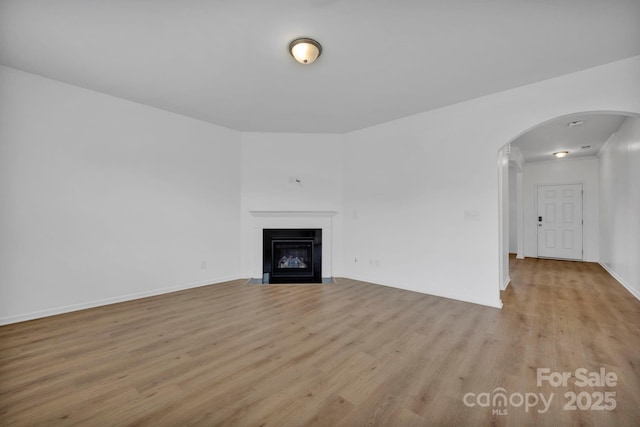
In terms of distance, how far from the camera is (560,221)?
6715 millimetres

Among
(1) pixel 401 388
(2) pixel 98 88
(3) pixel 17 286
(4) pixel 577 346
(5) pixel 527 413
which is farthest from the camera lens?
(2) pixel 98 88

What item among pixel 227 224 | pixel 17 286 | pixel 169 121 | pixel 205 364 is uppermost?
pixel 169 121

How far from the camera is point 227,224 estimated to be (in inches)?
176

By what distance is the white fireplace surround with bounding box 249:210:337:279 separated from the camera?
4535mm

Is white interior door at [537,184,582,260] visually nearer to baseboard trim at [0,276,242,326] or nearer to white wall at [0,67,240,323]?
white wall at [0,67,240,323]

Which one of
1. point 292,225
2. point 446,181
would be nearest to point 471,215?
point 446,181

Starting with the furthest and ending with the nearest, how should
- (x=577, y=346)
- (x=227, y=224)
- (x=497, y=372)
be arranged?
(x=227, y=224), (x=577, y=346), (x=497, y=372)

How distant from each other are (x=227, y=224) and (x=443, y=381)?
151 inches

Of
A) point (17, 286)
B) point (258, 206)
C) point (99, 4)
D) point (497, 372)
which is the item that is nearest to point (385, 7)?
point (99, 4)

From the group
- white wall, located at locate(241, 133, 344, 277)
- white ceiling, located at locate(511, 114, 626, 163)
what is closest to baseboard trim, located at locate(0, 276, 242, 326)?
white wall, located at locate(241, 133, 344, 277)

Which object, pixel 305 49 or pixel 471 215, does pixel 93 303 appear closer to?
pixel 305 49

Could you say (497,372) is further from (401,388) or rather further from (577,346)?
(577,346)

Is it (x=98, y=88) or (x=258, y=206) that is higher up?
(x=98, y=88)

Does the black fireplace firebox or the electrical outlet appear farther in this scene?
the black fireplace firebox
